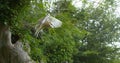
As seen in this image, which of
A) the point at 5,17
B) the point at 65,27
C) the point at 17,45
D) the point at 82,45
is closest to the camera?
the point at 5,17

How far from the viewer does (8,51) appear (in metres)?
4.81

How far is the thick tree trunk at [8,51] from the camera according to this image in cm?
477

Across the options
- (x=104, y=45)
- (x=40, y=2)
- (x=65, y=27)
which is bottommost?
(x=104, y=45)

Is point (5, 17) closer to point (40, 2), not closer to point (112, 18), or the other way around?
point (40, 2)

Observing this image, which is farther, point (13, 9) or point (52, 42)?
point (52, 42)

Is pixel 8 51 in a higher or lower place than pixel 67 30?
lower

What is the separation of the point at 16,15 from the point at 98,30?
6894mm

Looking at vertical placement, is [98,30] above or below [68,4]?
below

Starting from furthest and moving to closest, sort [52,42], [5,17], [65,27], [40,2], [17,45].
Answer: [52,42] → [65,27] → [40,2] → [17,45] → [5,17]

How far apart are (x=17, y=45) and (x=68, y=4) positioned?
2.19 meters

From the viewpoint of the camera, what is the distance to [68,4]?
→ 268 inches

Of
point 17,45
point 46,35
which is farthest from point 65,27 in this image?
point 17,45

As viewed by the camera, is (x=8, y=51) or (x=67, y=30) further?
(x=67, y=30)

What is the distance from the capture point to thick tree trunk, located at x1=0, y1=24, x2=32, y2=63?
188 inches
